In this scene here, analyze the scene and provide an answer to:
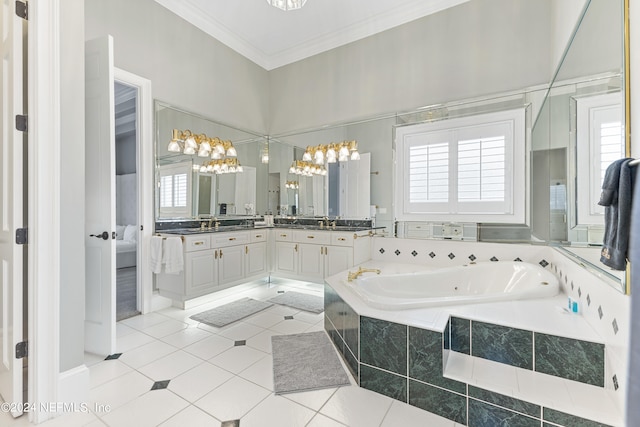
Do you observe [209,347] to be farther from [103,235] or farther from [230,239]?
[230,239]

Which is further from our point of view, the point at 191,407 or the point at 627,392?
the point at 191,407

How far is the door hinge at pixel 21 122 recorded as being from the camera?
1482 mm

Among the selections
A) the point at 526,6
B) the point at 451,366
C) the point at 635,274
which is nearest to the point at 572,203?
the point at 451,366

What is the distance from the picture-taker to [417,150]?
3480 millimetres

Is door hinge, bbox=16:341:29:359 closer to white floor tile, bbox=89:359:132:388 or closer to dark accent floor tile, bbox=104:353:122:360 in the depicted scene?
white floor tile, bbox=89:359:132:388

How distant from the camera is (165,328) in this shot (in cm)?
270

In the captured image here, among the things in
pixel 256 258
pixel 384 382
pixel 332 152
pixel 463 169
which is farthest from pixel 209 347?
pixel 463 169

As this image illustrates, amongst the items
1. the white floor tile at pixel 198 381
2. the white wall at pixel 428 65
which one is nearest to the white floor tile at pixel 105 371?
the white floor tile at pixel 198 381

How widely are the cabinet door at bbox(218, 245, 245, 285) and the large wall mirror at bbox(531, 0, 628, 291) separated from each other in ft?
11.0

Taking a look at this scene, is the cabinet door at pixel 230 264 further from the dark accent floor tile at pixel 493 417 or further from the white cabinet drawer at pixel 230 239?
the dark accent floor tile at pixel 493 417

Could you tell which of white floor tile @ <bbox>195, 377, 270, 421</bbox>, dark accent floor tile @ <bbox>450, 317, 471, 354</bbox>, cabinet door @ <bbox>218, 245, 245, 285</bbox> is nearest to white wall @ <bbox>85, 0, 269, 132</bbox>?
cabinet door @ <bbox>218, 245, 245, 285</bbox>

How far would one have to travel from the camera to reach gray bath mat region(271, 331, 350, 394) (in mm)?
1821

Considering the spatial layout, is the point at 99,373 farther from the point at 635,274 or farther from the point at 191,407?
the point at 635,274

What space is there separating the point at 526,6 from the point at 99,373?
5051 millimetres
